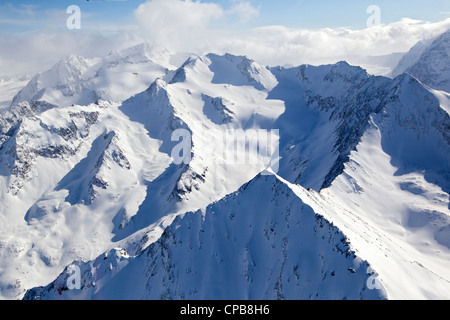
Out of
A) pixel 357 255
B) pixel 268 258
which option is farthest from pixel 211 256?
pixel 357 255

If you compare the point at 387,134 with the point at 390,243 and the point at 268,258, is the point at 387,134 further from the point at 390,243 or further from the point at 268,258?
the point at 268,258
